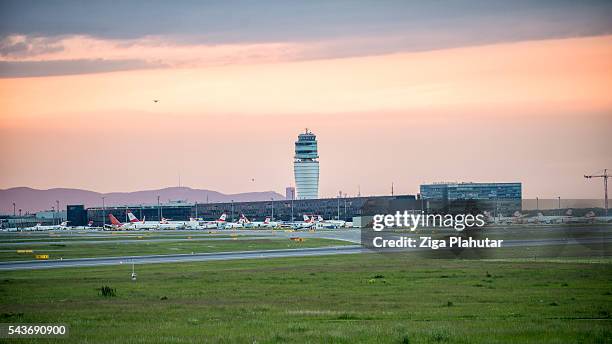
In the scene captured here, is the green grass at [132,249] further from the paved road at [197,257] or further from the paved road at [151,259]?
the paved road at [197,257]

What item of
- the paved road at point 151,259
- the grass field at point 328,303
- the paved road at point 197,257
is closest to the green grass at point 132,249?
the paved road at point 151,259

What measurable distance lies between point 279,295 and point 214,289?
5774 mm

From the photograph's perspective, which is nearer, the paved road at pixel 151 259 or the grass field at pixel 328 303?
the grass field at pixel 328 303

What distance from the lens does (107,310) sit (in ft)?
129

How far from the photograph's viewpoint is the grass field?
98.3 ft

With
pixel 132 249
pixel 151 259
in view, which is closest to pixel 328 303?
pixel 151 259

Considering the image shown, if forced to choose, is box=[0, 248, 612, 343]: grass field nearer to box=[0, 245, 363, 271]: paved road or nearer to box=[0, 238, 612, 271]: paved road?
box=[0, 245, 363, 271]: paved road

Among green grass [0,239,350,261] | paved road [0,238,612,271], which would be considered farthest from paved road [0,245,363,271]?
green grass [0,239,350,261]

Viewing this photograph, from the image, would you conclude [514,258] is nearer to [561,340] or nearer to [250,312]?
[250,312]

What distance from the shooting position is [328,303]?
139 feet

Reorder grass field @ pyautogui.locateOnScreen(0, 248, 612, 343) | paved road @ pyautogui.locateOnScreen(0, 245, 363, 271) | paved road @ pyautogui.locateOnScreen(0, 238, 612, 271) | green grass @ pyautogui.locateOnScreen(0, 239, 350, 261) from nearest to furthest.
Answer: grass field @ pyautogui.locateOnScreen(0, 248, 612, 343), paved road @ pyautogui.locateOnScreen(0, 245, 363, 271), paved road @ pyautogui.locateOnScreen(0, 238, 612, 271), green grass @ pyautogui.locateOnScreen(0, 239, 350, 261)

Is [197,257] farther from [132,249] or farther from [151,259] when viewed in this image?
[132,249]

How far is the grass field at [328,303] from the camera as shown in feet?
98.3

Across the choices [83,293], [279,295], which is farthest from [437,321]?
[83,293]
